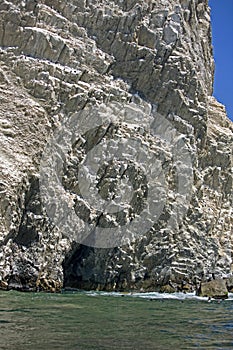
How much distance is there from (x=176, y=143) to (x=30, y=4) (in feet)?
52.8

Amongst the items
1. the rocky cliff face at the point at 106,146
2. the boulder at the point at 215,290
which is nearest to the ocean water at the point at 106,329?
the rocky cliff face at the point at 106,146

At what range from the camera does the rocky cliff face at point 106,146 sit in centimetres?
3534

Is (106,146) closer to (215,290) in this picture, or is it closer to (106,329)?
(215,290)

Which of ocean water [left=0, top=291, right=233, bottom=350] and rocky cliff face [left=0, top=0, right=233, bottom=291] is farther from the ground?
rocky cliff face [left=0, top=0, right=233, bottom=291]

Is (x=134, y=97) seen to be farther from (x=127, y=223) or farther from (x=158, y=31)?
(x=127, y=223)

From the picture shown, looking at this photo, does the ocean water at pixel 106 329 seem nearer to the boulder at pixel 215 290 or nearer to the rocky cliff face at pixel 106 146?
the rocky cliff face at pixel 106 146

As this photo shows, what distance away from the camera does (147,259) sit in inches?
1635

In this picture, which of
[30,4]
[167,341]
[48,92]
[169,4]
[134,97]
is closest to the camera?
[167,341]

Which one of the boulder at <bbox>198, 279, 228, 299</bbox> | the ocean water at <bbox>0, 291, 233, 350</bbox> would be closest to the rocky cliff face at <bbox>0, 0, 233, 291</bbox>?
the boulder at <bbox>198, 279, 228, 299</bbox>

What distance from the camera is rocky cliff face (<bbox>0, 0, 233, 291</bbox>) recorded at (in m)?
35.3

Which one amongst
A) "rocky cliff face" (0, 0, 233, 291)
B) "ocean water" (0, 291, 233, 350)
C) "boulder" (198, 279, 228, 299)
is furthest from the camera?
"rocky cliff face" (0, 0, 233, 291)

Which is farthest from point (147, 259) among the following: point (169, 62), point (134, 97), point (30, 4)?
point (30, 4)

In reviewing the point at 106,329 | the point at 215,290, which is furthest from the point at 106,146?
the point at 106,329

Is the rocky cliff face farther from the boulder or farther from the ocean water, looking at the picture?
the ocean water
